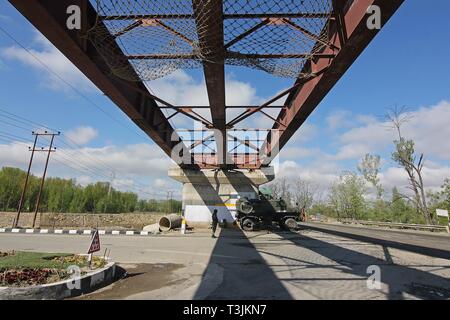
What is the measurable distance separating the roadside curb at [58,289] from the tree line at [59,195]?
60871 millimetres

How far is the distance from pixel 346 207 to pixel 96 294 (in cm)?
5533

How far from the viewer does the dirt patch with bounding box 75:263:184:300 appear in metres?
5.38

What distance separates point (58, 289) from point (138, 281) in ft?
5.33

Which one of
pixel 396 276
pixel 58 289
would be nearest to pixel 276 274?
pixel 396 276

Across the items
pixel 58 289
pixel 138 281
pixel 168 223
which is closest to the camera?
pixel 58 289

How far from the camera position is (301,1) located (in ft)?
16.0

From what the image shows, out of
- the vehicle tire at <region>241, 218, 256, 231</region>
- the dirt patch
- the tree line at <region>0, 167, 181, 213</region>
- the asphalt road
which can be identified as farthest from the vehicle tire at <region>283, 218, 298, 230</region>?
the tree line at <region>0, 167, 181, 213</region>

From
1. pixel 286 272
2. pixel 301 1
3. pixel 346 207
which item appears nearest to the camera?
pixel 301 1

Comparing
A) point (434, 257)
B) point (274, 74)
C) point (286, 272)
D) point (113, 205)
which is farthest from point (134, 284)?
Answer: point (113, 205)

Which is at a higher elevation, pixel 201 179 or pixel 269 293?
pixel 201 179

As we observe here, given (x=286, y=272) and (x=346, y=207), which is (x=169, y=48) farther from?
(x=346, y=207)

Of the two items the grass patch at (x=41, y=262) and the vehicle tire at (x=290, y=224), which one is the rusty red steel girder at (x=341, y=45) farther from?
the vehicle tire at (x=290, y=224)

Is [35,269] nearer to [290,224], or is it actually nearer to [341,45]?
[341,45]

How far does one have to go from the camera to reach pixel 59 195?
63.1 metres
